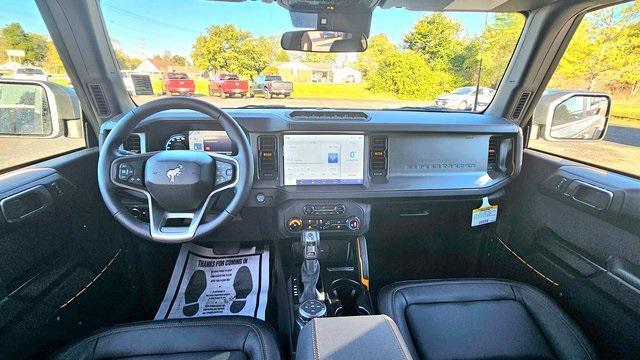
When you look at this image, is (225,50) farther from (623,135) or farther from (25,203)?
(623,135)

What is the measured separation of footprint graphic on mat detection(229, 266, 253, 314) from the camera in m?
2.18

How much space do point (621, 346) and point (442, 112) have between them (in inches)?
58.3

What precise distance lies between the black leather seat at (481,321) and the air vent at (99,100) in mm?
1792

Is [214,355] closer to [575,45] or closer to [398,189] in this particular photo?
[398,189]

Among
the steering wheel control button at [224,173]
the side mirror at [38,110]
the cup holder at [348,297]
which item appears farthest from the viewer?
the cup holder at [348,297]

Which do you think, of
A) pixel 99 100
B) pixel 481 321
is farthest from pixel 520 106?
pixel 99 100

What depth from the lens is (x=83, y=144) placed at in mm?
2244

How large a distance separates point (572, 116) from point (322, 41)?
5.30 feet

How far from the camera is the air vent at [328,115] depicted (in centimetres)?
213

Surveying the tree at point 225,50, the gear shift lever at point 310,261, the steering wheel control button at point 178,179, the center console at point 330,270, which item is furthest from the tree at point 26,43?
the gear shift lever at point 310,261

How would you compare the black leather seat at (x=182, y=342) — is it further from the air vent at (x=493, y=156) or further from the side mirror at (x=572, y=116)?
the side mirror at (x=572, y=116)

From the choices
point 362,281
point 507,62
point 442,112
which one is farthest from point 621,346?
point 507,62

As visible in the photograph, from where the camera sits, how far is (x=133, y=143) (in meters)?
1.99

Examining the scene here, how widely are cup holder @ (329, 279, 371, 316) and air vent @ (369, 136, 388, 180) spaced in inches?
23.9
